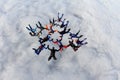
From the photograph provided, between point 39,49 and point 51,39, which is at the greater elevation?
point 51,39

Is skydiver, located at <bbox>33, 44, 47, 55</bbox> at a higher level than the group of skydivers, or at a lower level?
lower

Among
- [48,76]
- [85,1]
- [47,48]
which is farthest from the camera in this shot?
[85,1]

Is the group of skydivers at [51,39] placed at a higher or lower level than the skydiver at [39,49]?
higher

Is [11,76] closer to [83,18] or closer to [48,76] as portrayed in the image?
[48,76]

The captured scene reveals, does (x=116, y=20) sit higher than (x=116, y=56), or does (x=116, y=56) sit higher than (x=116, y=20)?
(x=116, y=20)

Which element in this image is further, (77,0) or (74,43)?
(77,0)

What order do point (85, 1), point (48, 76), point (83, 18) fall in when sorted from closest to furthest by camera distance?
point (48, 76) < point (83, 18) < point (85, 1)

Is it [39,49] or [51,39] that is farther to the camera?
[51,39]

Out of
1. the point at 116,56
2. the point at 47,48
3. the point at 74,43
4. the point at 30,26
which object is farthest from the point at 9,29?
the point at 116,56

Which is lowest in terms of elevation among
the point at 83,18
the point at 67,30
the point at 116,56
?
the point at 116,56
